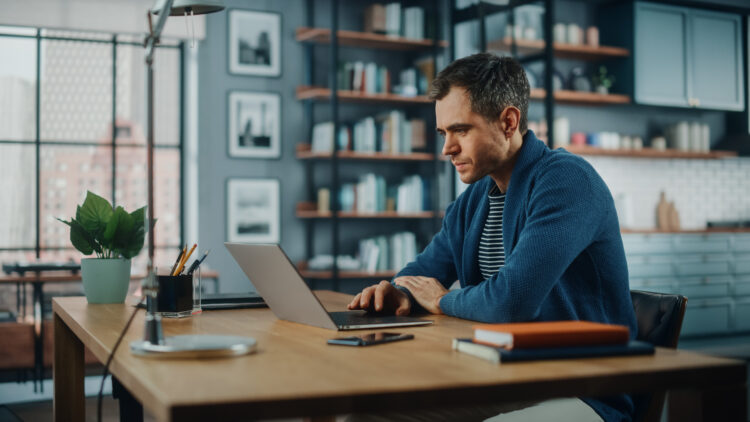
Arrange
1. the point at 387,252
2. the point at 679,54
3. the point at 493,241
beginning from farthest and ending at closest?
the point at 679,54 < the point at 387,252 < the point at 493,241

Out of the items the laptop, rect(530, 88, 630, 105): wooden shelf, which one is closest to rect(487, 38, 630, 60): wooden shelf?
rect(530, 88, 630, 105): wooden shelf

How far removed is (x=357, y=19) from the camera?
20.0ft

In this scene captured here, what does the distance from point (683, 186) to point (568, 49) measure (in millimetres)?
1856

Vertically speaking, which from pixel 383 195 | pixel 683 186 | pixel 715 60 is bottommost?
pixel 383 195

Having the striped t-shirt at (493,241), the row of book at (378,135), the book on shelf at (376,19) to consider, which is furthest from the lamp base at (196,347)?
the book on shelf at (376,19)

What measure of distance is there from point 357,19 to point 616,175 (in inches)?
103

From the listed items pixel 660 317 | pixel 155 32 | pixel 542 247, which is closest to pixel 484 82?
pixel 542 247

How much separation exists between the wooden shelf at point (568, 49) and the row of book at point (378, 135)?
2.72 ft

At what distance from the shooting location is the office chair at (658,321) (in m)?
1.56

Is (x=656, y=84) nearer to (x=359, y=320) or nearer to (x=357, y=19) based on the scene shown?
(x=357, y=19)

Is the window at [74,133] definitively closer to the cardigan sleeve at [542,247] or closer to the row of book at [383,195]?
the row of book at [383,195]

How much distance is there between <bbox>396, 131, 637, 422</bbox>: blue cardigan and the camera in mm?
1583

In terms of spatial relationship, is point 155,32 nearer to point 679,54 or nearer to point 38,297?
point 38,297

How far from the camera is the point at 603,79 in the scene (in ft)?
21.7
